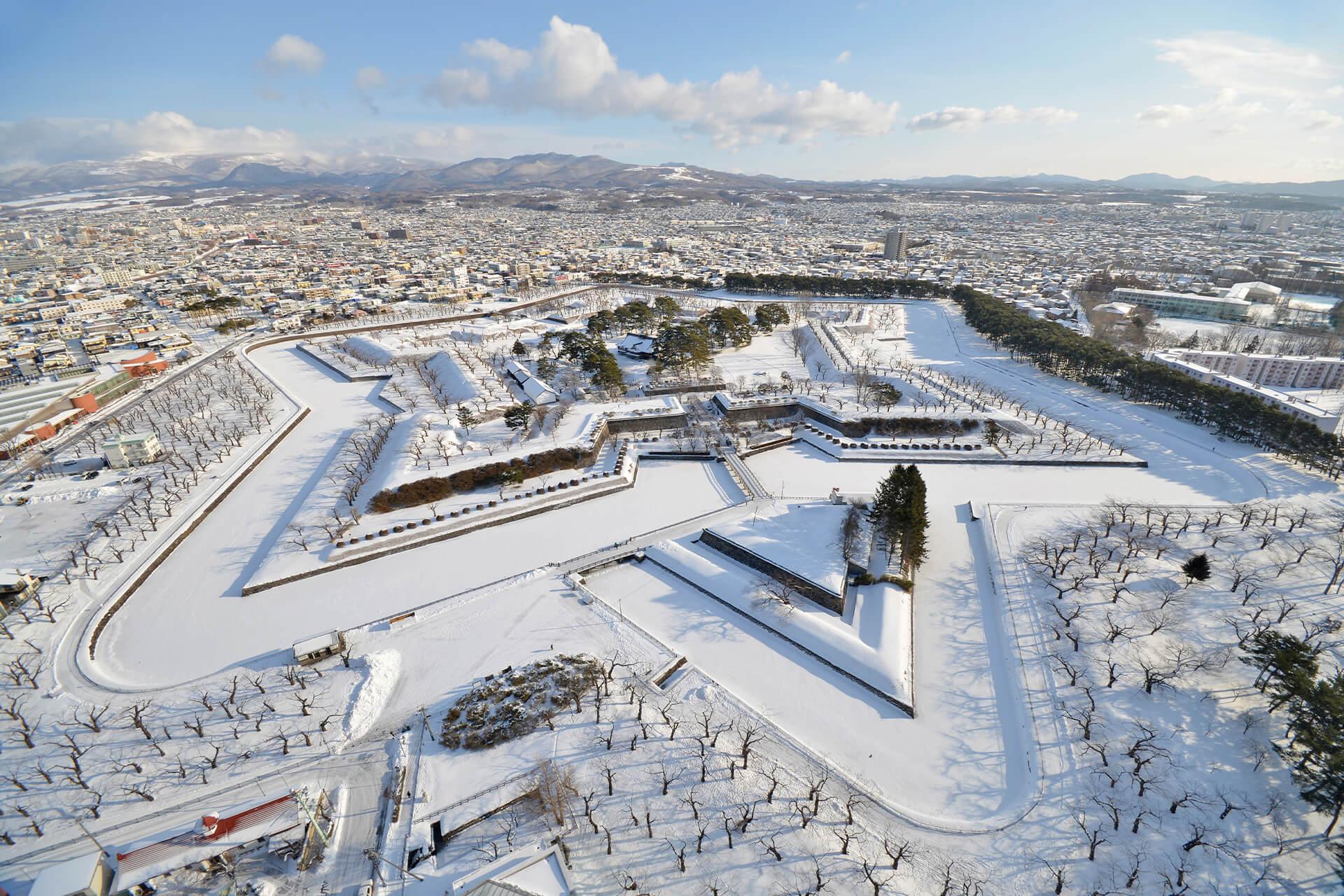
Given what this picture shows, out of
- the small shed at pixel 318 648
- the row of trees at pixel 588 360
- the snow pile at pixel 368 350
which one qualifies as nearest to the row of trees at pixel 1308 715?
the small shed at pixel 318 648

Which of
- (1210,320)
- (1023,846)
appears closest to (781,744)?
(1023,846)

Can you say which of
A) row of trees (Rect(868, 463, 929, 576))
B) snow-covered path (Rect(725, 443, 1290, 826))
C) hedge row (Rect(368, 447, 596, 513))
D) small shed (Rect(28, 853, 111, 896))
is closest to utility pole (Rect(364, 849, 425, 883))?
small shed (Rect(28, 853, 111, 896))

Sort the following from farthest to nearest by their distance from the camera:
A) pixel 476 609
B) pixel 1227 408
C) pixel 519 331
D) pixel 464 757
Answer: pixel 519 331 < pixel 1227 408 < pixel 476 609 < pixel 464 757

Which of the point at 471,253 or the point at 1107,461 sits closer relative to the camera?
the point at 1107,461

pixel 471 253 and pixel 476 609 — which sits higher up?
pixel 471 253

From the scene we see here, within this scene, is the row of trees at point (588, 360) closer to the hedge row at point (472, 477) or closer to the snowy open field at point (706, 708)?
the hedge row at point (472, 477)

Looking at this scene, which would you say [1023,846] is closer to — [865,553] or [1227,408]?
[865,553]
